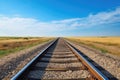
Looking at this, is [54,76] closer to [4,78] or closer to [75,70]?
[75,70]

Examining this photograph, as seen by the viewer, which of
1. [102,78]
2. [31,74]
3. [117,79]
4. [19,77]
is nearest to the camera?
[102,78]

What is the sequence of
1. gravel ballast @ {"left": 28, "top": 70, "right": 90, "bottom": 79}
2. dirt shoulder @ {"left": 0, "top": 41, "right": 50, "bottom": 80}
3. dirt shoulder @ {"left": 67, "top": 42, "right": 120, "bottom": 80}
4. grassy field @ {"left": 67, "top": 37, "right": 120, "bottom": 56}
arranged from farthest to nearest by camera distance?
grassy field @ {"left": 67, "top": 37, "right": 120, "bottom": 56}
dirt shoulder @ {"left": 67, "top": 42, "right": 120, "bottom": 80}
dirt shoulder @ {"left": 0, "top": 41, "right": 50, "bottom": 80}
gravel ballast @ {"left": 28, "top": 70, "right": 90, "bottom": 79}

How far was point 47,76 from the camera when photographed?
566cm

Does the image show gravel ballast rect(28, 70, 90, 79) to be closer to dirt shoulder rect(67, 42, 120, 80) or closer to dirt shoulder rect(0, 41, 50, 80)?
dirt shoulder rect(0, 41, 50, 80)

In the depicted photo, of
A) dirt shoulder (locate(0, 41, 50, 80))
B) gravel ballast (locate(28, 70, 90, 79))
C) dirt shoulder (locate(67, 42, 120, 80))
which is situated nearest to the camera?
gravel ballast (locate(28, 70, 90, 79))

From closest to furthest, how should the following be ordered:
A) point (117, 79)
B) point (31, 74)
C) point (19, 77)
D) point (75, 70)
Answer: point (19, 77)
point (117, 79)
point (31, 74)
point (75, 70)

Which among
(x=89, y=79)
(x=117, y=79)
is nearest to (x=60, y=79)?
(x=89, y=79)

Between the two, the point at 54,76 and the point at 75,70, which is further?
the point at 75,70

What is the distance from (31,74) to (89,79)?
1.92 metres

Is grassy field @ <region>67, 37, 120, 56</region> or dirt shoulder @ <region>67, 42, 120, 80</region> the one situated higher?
dirt shoulder @ <region>67, 42, 120, 80</region>

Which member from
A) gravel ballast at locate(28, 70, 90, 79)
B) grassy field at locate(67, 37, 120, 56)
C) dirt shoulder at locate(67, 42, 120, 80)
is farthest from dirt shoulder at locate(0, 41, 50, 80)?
grassy field at locate(67, 37, 120, 56)

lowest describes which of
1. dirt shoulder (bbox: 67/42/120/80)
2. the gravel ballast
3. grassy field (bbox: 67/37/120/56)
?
grassy field (bbox: 67/37/120/56)

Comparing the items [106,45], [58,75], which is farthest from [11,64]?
[106,45]

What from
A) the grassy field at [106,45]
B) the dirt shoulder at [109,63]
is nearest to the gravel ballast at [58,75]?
the dirt shoulder at [109,63]
